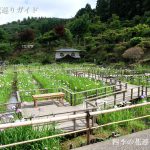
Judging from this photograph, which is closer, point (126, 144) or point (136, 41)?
point (126, 144)

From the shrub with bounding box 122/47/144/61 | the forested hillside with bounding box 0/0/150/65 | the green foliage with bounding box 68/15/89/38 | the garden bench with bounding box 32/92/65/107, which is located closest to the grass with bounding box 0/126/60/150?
the garden bench with bounding box 32/92/65/107

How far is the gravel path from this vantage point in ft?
17.7

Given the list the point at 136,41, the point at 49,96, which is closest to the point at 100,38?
the point at 136,41

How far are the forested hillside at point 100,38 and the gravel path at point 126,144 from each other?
26765 millimetres

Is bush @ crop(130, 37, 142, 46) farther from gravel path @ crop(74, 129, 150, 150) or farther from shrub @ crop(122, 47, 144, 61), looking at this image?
gravel path @ crop(74, 129, 150, 150)

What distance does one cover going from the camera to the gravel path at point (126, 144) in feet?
17.7

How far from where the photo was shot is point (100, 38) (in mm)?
50031

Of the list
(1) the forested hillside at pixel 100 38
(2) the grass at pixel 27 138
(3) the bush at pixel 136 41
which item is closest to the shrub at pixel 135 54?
(1) the forested hillside at pixel 100 38

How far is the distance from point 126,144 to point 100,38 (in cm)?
4525

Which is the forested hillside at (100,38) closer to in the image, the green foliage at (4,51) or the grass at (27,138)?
the green foliage at (4,51)

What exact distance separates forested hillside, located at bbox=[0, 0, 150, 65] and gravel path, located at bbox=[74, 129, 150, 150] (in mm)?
26765

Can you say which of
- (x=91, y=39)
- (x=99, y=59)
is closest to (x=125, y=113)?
(x=99, y=59)

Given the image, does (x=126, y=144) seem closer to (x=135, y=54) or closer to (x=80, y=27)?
(x=135, y=54)

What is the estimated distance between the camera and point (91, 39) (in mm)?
52719
